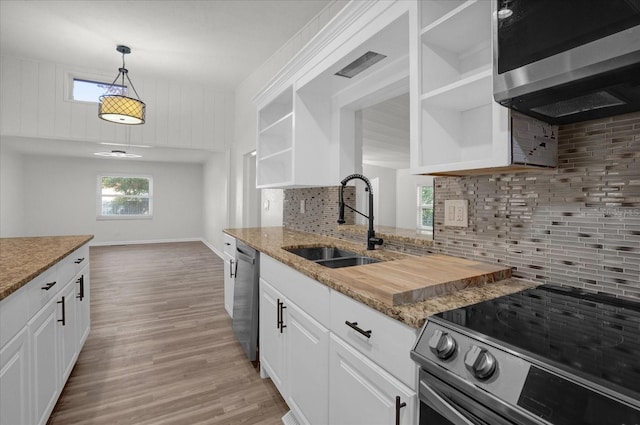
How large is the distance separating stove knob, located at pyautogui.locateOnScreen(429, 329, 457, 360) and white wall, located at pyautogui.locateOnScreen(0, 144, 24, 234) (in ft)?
24.1

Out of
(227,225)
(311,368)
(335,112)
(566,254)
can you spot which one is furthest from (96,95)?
(566,254)

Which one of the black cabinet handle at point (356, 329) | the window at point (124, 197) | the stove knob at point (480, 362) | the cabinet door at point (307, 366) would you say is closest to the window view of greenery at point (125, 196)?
the window at point (124, 197)

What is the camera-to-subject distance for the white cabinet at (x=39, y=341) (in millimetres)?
1213

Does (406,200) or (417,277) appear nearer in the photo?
(417,277)

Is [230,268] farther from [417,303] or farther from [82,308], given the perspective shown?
[417,303]

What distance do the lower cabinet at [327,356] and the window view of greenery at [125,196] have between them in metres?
7.81

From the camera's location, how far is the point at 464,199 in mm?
1491

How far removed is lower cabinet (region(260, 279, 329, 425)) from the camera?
140 cm

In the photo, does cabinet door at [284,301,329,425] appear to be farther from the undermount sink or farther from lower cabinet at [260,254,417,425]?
the undermount sink

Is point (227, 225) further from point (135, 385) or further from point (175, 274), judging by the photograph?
point (135, 385)

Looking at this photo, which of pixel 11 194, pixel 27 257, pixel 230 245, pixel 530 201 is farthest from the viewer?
pixel 11 194

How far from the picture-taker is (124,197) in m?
8.43

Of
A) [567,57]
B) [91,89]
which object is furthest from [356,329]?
[91,89]

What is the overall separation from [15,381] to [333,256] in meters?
1.66
